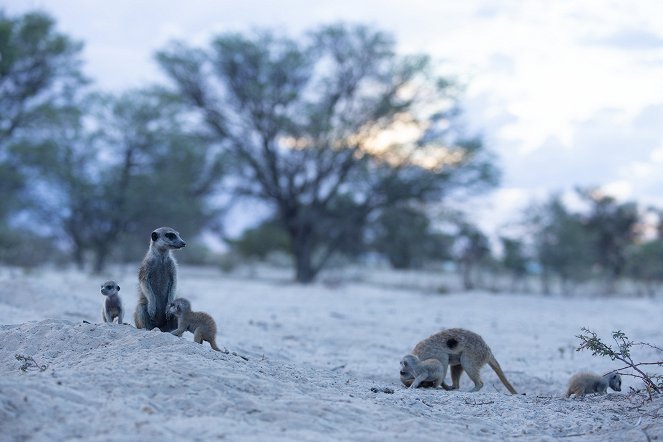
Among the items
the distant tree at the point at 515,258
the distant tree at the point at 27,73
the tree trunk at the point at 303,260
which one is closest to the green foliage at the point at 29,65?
the distant tree at the point at 27,73

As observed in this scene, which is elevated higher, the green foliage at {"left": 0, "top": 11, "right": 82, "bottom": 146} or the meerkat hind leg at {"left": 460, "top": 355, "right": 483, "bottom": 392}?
the green foliage at {"left": 0, "top": 11, "right": 82, "bottom": 146}

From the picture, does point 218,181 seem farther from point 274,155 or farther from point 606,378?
point 606,378

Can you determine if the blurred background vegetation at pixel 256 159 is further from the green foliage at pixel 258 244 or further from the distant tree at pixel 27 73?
the green foliage at pixel 258 244

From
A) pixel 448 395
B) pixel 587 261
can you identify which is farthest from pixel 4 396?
pixel 587 261

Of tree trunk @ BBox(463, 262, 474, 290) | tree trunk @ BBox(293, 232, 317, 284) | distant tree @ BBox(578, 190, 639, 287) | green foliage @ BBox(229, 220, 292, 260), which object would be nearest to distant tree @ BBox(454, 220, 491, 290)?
tree trunk @ BBox(463, 262, 474, 290)

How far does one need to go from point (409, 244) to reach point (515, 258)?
791 cm

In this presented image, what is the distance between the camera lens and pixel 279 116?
78.9 feet

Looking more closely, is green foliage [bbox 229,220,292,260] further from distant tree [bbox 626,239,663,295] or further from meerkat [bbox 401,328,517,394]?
meerkat [bbox 401,328,517,394]

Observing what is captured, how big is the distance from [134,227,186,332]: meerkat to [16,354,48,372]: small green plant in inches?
45.0

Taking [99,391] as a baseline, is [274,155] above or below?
above

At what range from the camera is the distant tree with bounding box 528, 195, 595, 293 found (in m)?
25.0

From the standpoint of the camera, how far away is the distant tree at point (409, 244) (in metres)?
30.7

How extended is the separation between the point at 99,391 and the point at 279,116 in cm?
1975

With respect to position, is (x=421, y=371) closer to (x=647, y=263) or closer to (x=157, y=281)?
(x=157, y=281)
